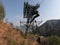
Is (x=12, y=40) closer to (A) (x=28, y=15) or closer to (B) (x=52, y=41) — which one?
(B) (x=52, y=41)

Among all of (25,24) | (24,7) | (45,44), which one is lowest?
(45,44)

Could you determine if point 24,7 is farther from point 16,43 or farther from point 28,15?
point 16,43

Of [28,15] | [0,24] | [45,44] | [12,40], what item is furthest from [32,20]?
[12,40]

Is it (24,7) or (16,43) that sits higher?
(24,7)

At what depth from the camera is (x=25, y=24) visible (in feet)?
95.5

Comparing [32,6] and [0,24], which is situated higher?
[32,6]

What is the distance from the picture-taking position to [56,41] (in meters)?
23.7

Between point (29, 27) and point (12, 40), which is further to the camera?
point (29, 27)

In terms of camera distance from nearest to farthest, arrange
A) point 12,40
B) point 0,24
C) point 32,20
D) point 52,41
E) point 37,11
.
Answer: point 12,40 → point 0,24 → point 52,41 → point 37,11 → point 32,20

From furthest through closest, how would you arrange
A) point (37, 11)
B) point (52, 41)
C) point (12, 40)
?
point (37, 11) → point (52, 41) → point (12, 40)

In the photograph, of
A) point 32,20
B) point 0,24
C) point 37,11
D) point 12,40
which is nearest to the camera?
point 12,40

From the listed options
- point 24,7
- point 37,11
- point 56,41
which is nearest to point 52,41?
point 56,41

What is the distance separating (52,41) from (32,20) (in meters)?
5.98

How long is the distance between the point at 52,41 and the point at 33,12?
5459mm
